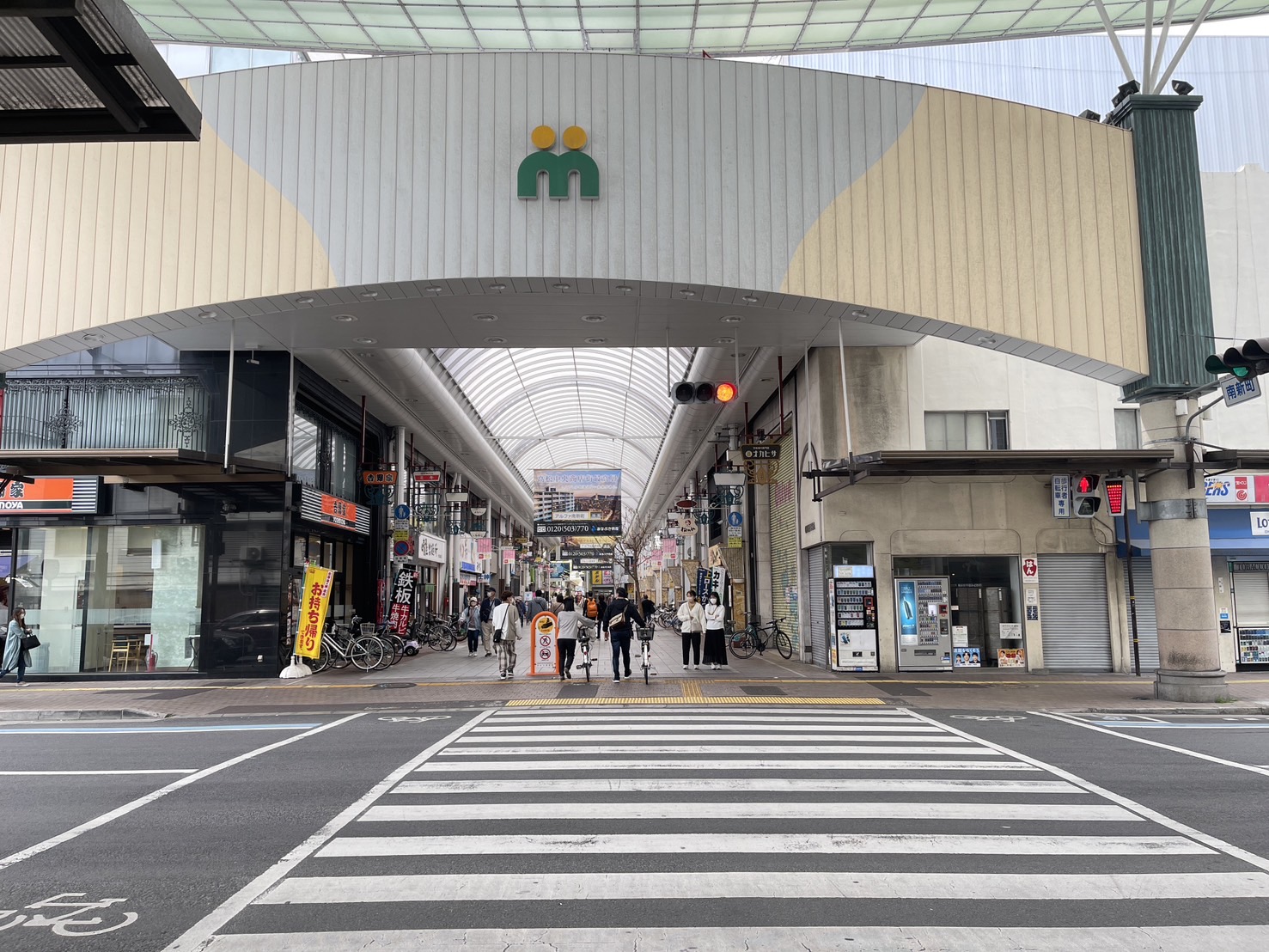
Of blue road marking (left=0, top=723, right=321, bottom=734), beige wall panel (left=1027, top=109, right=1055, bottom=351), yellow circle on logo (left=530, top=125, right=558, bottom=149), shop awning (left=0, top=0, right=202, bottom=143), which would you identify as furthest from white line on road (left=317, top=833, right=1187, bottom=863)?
yellow circle on logo (left=530, top=125, right=558, bottom=149)

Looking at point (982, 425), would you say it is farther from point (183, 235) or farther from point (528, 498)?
point (528, 498)

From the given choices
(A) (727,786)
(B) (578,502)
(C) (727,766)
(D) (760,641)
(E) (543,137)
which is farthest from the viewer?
(B) (578,502)

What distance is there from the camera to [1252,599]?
67.2 feet

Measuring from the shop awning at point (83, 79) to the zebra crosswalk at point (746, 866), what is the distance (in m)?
4.21

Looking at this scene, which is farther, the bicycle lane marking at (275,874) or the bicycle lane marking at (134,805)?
the bicycle lane marking at (134,805)

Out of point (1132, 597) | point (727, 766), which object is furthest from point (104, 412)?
point (1132, 597)

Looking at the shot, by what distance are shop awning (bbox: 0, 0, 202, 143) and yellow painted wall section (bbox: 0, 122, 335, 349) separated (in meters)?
10.8

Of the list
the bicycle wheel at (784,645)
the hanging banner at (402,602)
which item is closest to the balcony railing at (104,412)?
the hanging banner at (402,602)

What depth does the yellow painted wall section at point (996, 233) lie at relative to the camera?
1573 centimetres

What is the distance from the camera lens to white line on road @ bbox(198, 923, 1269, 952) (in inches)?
186

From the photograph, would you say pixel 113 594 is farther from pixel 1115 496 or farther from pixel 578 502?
pixel 578 502

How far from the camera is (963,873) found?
5914 mm

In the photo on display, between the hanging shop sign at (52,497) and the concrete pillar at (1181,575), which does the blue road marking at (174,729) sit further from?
the concrete pillar at (1181,575)

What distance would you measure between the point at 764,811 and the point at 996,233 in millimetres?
12082
